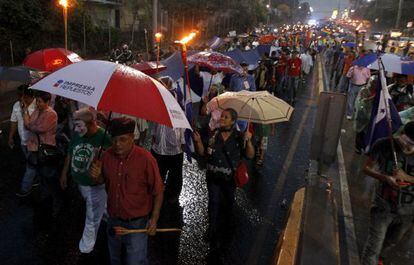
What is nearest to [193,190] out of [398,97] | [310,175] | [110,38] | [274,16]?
[310,175]

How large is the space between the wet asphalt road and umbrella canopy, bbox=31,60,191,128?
238 centimetres

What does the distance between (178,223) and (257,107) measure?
206 centimetres

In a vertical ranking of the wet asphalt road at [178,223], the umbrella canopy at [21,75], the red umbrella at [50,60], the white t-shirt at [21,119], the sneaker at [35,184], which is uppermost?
the red umbrella at [50,60]

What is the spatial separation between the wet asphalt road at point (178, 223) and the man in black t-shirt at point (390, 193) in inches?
53.3

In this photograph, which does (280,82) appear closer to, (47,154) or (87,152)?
(47,154)

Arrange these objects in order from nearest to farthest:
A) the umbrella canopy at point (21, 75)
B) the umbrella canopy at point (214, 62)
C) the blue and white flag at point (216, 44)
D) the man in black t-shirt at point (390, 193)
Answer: the man in black t-shirt at point (390, 193)
the umbrella canopy at point (214, 62)
the umbrella canopy at point (21, 75)
the blue and white flag at point (216, 44)

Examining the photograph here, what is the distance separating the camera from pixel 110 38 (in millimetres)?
25078

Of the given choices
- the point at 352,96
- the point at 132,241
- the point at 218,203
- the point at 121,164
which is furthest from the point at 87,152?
the point at 352,96

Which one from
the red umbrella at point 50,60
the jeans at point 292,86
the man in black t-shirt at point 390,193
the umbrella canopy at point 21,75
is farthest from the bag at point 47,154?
the jeans at point 292,86

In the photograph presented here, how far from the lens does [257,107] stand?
516 cm

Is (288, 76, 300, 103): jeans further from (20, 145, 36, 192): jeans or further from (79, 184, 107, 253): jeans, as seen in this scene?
(79, 184, 107, 253): jeans

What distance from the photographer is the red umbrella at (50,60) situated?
711 cm

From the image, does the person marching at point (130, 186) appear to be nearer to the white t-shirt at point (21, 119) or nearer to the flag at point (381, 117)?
the white t-shirt at point (21, 119)

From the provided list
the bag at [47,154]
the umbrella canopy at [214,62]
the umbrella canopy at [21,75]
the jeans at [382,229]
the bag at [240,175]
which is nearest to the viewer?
the jeans at [382,229]
